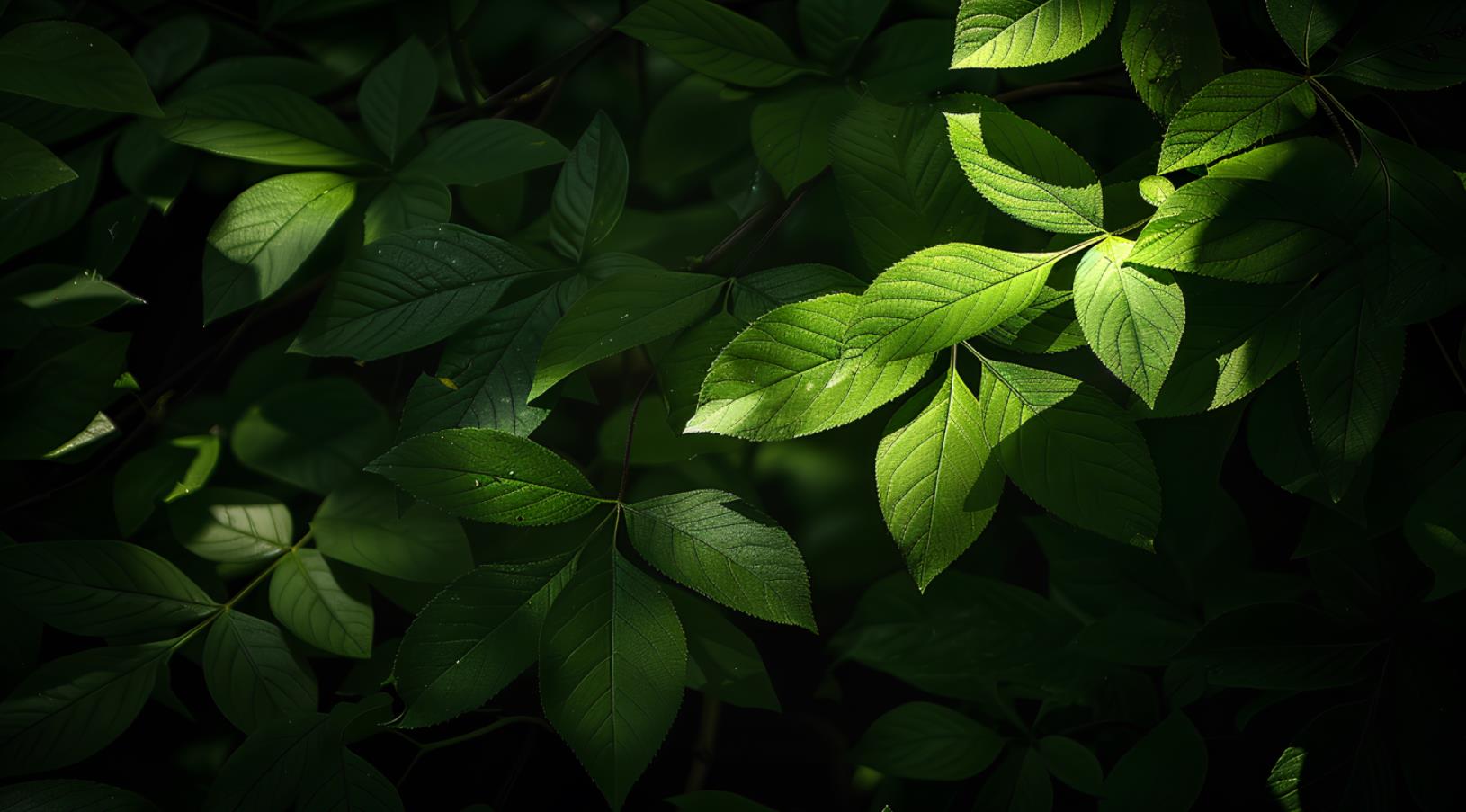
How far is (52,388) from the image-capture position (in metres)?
0.59

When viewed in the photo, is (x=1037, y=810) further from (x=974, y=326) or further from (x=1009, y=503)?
(x=974, y=326)

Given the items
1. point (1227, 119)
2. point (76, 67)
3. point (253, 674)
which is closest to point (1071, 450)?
point (1227, 119)

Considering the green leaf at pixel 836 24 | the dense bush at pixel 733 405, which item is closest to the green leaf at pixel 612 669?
the dense bush at pixel 733 405

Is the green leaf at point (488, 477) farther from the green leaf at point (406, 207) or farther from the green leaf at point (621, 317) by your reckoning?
the green leaf at point (406, 207)

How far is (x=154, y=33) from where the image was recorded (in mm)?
610

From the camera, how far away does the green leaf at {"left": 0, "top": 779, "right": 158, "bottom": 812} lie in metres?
0.54

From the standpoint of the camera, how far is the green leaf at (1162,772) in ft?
1.77

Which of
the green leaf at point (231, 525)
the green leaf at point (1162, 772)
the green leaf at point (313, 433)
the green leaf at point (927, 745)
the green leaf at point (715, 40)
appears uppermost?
the green leaf at point (715, 40)

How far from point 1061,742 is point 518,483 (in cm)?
36

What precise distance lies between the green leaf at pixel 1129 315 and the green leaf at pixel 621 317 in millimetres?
197

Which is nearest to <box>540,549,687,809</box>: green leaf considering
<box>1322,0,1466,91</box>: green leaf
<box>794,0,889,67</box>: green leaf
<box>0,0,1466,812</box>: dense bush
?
<box>0,0,1466,812</box>: dense bush

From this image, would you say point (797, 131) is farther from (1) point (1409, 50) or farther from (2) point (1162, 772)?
(2) point (1162, 772)

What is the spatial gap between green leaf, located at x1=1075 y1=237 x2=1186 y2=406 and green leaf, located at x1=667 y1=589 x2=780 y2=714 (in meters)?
0.28

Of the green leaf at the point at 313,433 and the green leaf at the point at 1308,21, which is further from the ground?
the green leaf at the point at 1308,21
